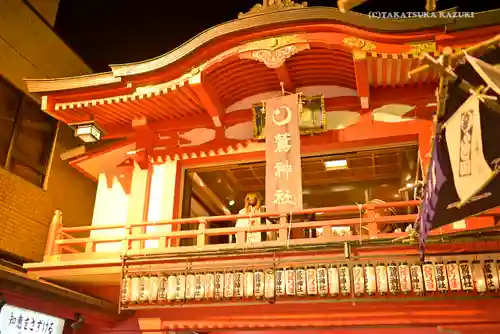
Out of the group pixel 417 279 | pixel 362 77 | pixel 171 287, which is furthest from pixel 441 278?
pixel 171 287

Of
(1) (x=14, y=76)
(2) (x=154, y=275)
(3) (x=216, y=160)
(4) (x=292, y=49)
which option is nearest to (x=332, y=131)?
(4) (x=292, y=49)

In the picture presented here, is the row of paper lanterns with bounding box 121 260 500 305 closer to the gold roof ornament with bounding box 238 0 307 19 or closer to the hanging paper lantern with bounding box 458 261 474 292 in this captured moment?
the hanging paper lantern with bounding box 458 261 474 292

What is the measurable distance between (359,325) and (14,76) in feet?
31.9

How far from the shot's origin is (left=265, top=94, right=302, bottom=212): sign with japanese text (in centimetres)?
830

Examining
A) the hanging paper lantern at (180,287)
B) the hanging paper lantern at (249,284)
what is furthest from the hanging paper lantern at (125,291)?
the hanging paper lantern at (249,284)

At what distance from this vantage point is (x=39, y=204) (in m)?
12.4

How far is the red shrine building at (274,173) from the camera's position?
7.74 meters

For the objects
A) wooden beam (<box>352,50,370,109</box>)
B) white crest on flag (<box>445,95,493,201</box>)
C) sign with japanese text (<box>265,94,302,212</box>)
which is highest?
wooden beam (<box>352,50,370,109</box>)

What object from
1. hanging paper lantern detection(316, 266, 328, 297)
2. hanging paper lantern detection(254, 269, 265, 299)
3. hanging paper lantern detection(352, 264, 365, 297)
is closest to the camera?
A: hanging paper lantern detection(352, 264, 365, 297)

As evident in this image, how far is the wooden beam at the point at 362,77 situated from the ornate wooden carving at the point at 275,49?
3.11 feet

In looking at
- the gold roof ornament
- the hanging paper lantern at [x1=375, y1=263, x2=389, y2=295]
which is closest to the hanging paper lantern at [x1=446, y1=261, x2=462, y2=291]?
the hanging paper lantern at [x1=375, y1=263, x2=389, y2=295]

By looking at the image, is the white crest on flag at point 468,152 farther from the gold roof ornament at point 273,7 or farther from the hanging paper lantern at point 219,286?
the gold roof ornament at point 273,7

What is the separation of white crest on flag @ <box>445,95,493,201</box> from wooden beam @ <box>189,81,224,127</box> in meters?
5.28

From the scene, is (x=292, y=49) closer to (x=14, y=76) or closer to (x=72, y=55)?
(x=14, y=76)
